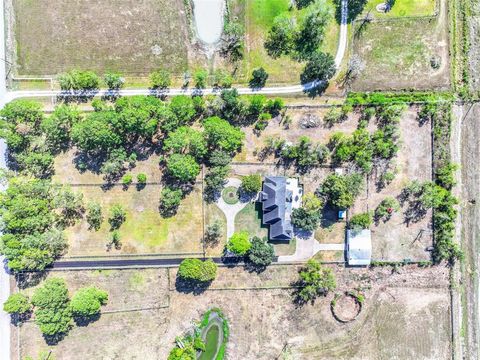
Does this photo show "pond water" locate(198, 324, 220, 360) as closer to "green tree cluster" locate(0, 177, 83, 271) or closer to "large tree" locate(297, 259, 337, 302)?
"large tree" locate(297, 259, 337, 302)

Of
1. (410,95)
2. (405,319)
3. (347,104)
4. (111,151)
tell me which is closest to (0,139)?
(111,151)

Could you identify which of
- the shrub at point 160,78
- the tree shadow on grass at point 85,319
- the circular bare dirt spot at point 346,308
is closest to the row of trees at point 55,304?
the tree shadow on grass at point 85,319

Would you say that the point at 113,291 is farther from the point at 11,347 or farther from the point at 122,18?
the point at 122,18

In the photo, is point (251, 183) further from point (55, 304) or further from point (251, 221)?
point (55, 304)

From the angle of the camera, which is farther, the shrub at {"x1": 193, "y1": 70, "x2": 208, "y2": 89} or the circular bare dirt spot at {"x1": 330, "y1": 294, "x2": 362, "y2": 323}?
the circular bare dirt spot at {"x1": 330, "y1": 294, "x2": 362, "y2": 323}

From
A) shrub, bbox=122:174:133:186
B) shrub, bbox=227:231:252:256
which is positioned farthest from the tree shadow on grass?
shrub, bbox=227:231:252:256
